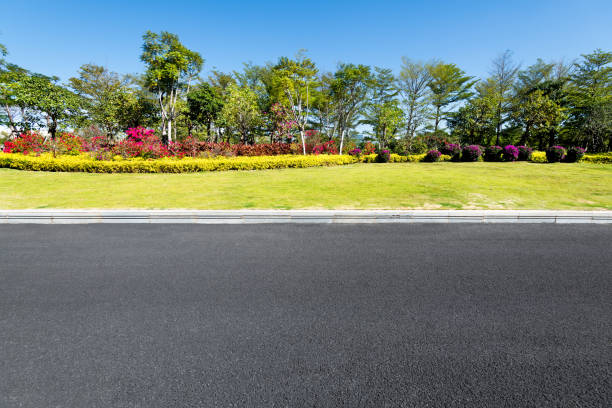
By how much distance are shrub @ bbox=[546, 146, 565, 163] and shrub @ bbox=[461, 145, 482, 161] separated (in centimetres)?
396

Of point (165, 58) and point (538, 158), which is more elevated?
point (165, 58)

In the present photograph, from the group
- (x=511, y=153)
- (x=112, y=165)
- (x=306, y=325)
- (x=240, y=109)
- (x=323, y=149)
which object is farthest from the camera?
(x=240, y=109)

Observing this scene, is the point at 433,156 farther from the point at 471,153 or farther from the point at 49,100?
the point at 49,100

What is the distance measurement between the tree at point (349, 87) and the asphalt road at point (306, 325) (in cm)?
2286

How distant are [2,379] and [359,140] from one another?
4340 centimetres

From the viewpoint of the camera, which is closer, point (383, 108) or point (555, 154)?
point (555, 154)

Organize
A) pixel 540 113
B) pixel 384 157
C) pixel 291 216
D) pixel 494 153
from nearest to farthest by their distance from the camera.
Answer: pixel 291 216 < pixel 494 153 < pixel 384 157 < pixel 540 113

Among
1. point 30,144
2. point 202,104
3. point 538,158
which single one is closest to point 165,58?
point 202,104

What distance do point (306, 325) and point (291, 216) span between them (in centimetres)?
370

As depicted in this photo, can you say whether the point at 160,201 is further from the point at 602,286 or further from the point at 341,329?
the point at 602,286

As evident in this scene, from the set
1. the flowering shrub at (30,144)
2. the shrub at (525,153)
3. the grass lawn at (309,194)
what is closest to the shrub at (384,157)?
the shrub at (525,153)

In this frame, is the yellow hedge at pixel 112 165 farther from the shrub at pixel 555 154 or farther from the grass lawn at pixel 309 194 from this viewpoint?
the shrub at pixel 555 154

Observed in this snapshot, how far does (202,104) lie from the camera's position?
28328 mm

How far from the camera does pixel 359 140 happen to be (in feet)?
140
